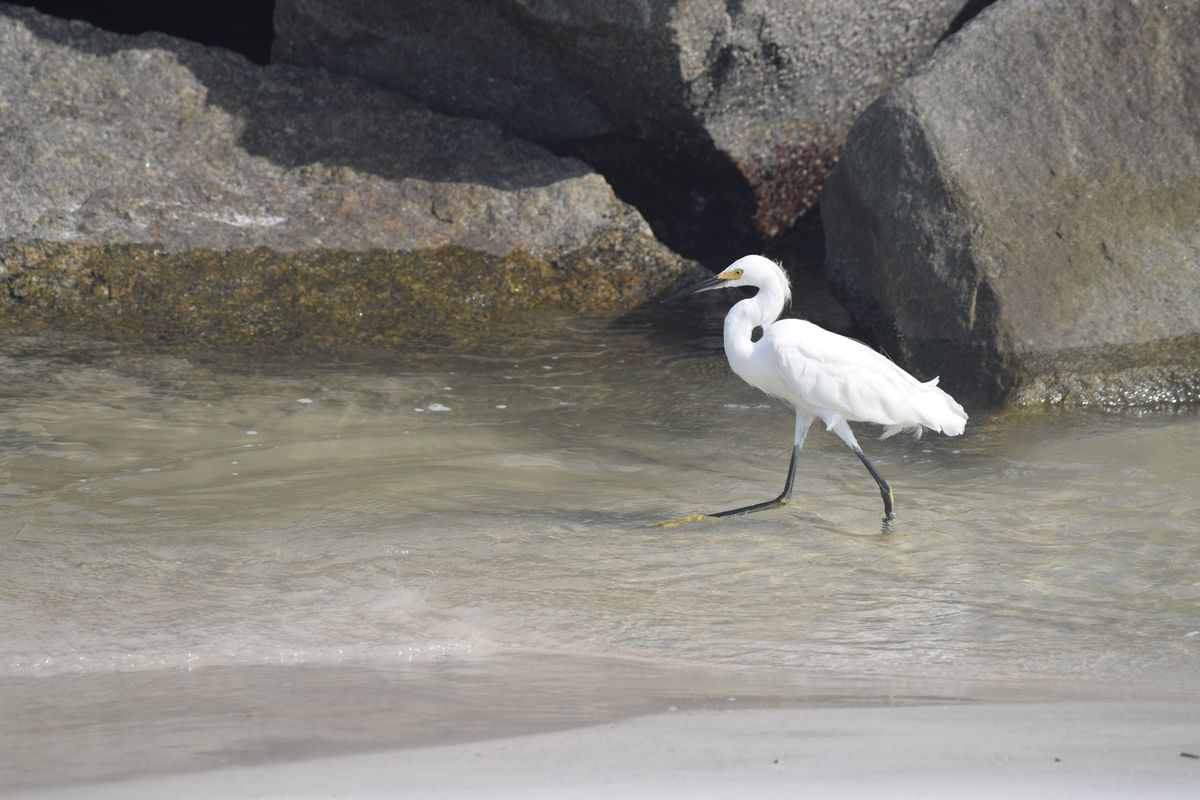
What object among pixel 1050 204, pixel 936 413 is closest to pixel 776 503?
pixel 936 413

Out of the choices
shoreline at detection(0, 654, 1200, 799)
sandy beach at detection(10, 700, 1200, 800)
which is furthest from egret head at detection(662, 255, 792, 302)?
sandy beach at detection(10, 700, 1200, 800)

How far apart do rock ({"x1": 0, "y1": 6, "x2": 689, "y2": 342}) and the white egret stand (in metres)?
2.46

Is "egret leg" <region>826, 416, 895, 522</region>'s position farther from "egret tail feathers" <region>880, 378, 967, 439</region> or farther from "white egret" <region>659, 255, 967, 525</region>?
"egret tail feathers" <region>880, 378, 967, 439</region>

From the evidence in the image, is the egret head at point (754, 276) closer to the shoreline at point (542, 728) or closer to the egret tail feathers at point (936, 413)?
the egret tail feathers at point (936, 413)

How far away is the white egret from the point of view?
4.70 meters

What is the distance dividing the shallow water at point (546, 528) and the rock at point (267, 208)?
0.64m

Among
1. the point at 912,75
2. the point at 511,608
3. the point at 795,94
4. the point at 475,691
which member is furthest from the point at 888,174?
the point at 475,691

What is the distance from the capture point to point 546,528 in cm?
453

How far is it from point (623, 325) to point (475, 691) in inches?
171

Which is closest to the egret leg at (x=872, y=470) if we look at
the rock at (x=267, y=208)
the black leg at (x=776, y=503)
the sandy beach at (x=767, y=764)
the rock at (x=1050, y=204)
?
the black leg at (x=776, y=503)

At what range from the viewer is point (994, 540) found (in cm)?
451

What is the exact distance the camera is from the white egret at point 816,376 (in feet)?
15.4

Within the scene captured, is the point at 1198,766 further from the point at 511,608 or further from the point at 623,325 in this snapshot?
the point at 623,325

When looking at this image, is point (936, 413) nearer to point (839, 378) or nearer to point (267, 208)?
point (839, 378)
